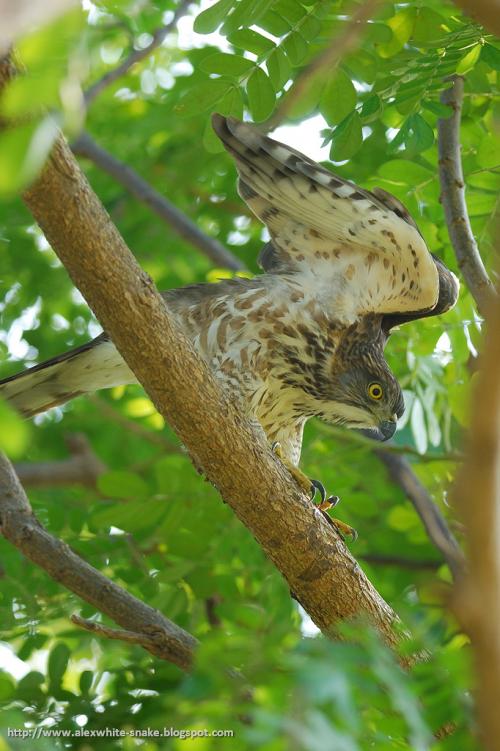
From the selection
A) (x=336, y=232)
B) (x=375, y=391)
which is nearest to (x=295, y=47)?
(x=336, y=232)

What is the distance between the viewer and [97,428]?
7.29 m

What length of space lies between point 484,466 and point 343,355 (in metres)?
3.35

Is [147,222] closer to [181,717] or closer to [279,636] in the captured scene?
[279,636]

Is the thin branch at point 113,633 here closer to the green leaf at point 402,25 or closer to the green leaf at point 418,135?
the green leaf at point 418,135

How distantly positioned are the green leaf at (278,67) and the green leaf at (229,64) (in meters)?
0.08

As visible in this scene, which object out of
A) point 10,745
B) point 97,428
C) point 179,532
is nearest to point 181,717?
point 10,745

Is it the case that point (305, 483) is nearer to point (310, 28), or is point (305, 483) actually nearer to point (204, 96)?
point (204, 96)

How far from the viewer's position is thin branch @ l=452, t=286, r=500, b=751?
1.47m

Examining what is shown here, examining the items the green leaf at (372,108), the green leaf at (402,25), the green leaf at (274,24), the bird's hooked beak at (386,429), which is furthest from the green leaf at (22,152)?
the bird's hooked beak at (386,429)

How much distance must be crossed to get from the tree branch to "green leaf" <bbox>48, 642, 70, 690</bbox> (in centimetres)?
116

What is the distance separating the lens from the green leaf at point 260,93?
423 cm

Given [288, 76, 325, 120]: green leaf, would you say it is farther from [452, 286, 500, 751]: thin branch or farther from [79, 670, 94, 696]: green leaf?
[452, 286, 500, 751]: thin branch

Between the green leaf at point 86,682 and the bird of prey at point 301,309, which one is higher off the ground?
the bird of prey at point 301,309

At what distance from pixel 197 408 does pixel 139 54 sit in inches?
143
